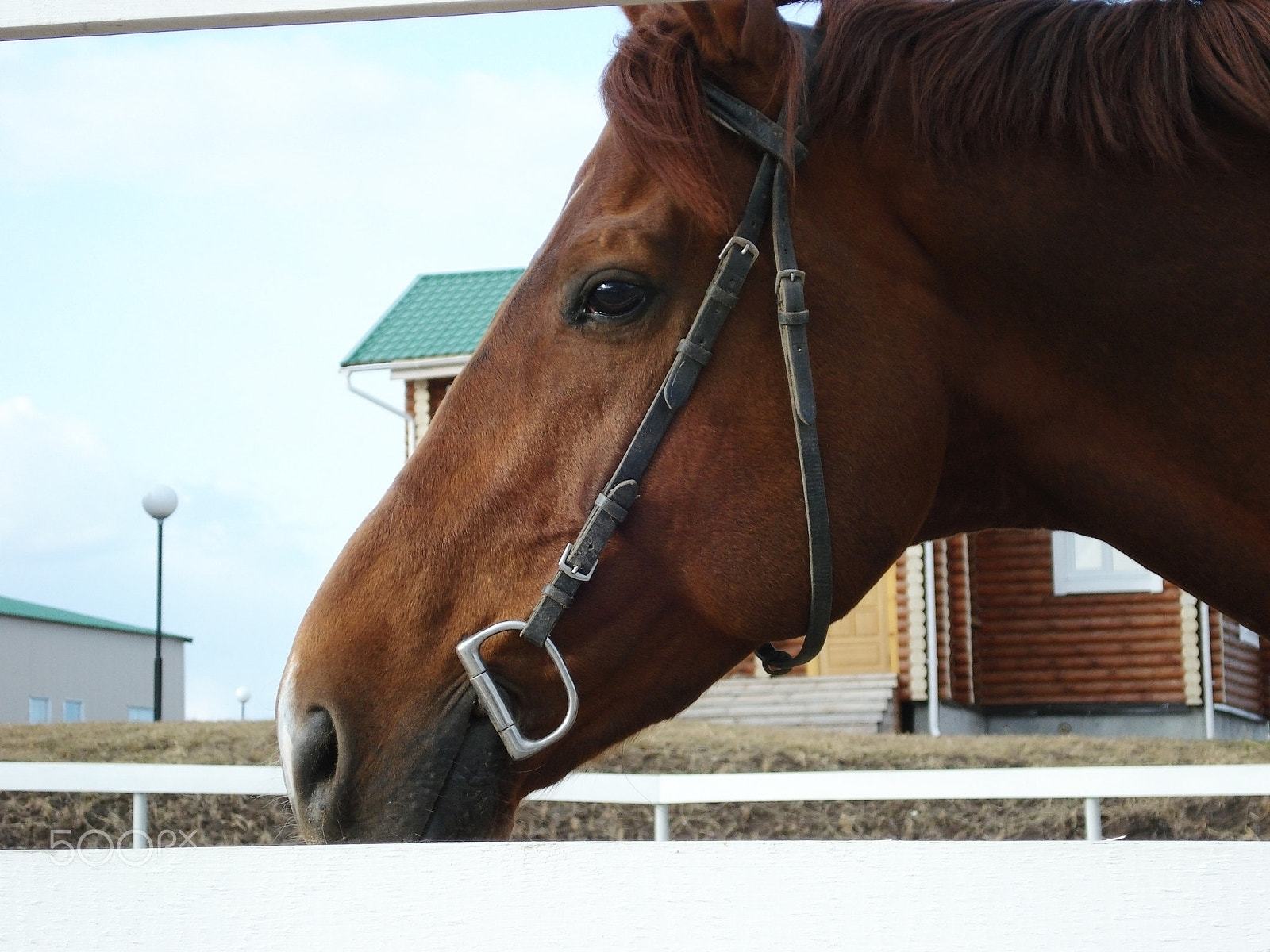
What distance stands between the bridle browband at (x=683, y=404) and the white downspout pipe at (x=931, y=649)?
32.8 feet

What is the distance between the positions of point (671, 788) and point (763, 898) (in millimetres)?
4408

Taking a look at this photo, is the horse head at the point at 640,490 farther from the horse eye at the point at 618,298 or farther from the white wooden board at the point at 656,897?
the white wooden board at the point at 656,897

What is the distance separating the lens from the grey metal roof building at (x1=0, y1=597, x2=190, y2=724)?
23.2 m

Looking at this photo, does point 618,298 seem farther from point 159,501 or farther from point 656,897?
point 159,501

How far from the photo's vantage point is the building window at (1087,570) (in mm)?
→ 12508

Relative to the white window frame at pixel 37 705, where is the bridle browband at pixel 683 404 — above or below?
above

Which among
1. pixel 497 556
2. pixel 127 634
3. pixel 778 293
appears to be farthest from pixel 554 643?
pixel 127 634

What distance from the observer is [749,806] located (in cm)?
674

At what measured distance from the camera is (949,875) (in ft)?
3.09

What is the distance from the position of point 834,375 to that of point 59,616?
1067 inches

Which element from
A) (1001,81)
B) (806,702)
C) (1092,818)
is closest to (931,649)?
(806,702)

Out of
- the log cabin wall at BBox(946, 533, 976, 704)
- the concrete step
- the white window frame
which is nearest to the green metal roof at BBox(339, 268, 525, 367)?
the concrete step

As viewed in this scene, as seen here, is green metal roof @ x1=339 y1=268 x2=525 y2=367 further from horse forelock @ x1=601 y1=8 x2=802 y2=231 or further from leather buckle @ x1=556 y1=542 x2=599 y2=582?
leather buckle @ x1=556 y1=542 x2=599 y2=582

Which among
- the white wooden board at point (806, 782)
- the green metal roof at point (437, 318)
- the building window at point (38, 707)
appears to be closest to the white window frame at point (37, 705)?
the building window at point (38, 707)
